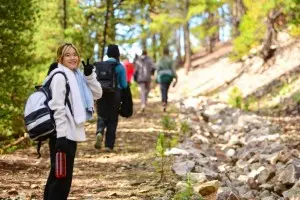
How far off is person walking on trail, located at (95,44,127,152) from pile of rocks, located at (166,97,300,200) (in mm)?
1294

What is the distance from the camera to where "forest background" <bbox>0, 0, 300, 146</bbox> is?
941 cm

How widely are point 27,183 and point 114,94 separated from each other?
2.96 meters

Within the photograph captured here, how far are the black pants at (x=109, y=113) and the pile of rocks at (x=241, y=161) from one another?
125cm

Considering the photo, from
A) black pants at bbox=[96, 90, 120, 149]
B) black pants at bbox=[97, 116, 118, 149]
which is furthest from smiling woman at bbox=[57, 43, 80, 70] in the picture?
black pants at bbox=[97, 116, 118, 149]

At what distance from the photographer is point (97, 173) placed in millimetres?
7418

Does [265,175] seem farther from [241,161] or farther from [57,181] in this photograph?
[57,181]

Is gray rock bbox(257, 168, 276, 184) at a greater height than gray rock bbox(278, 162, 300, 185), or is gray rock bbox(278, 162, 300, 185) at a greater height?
gray rock bbox(278, 162, 300, 185)

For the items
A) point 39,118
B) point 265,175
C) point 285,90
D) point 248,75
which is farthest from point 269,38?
point 39,118

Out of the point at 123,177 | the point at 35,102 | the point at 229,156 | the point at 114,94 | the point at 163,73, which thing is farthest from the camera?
the point at 163,73

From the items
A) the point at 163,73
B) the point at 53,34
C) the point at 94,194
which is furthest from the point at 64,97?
the point at 53,34

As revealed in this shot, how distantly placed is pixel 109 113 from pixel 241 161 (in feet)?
8.36

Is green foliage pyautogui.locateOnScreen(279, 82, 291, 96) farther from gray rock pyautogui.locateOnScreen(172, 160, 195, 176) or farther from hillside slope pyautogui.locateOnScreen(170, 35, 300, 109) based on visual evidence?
gray rock pyautogui.locateOnScreen(172, 160, 195, 176)

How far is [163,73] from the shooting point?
16234 millimetres

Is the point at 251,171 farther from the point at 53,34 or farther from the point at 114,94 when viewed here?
the point at 53,34
